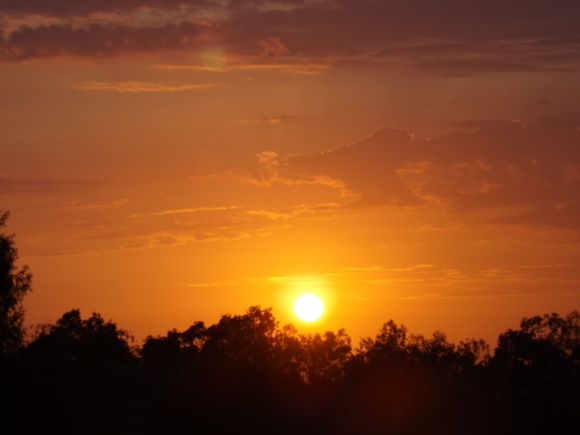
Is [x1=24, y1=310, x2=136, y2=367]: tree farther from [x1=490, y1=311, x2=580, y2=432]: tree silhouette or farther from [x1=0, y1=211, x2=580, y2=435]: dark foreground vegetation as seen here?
[x1=490, y1=311, x2=580, y2=432]: tree silhouette

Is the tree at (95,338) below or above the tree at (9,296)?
above

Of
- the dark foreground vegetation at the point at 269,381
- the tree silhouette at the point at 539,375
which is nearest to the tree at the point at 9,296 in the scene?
the dark foreground vegetation at the point at 269,381

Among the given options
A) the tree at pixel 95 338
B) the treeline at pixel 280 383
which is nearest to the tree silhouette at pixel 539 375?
the treeline at pixel 280 383

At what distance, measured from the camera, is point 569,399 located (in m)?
78.4

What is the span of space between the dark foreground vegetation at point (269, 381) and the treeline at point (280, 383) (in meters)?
0.11

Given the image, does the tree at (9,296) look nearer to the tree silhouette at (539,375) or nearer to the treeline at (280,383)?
the treeline at (280,383)

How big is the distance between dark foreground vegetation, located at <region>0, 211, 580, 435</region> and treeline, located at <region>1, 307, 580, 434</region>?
11cm

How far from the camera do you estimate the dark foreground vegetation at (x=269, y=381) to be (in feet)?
141

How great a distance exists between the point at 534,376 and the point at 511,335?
749 centimetres

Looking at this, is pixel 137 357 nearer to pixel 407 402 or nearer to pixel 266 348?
pixel 266 348

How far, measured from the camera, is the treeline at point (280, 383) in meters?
43.0

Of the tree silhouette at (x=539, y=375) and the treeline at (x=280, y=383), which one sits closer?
the treeline at (x=280, y=383)

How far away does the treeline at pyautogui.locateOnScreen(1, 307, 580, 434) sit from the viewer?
43.0 metres

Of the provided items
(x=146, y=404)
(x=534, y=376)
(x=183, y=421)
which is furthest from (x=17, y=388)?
(x=534, y=376)
